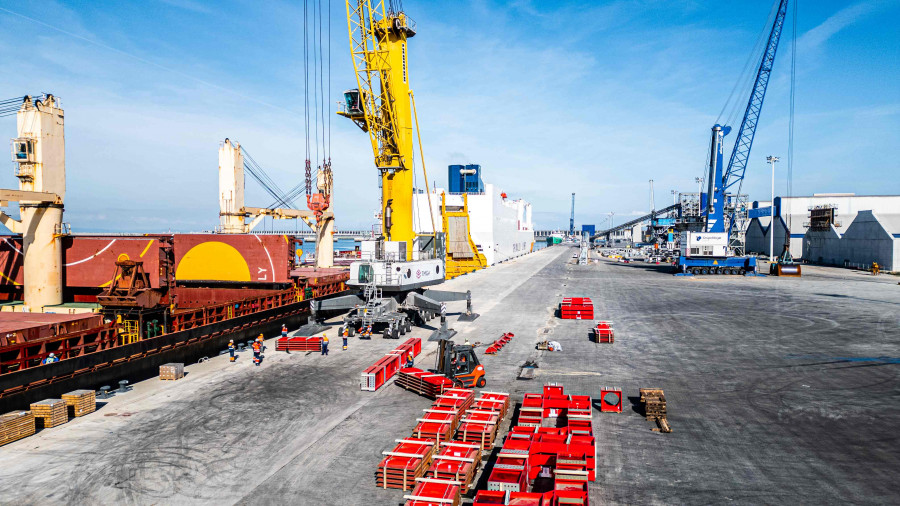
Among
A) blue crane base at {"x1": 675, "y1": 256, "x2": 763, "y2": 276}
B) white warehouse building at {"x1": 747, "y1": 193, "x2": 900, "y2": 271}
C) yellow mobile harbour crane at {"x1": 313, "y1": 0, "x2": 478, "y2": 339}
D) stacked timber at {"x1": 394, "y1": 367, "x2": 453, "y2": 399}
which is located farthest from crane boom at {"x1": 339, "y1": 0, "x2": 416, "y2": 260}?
white warehouse building at {"x1": 747, "y1": 193, "x2": 900, "y2": 271}

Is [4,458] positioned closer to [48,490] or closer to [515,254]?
[48,490]

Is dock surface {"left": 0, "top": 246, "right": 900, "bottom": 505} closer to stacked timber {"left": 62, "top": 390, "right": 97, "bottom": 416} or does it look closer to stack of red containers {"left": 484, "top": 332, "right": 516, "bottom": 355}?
stacked timber {"left": 62, "top": 390, "right": 97, "bottom": 416}

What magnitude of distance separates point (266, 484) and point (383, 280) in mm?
18831

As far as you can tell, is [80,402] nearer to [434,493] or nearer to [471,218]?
[434,493]

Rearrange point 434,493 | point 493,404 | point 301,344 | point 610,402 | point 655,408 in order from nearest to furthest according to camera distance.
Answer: point 434,493 < point 493,404 < point 655,408 < point 610,402 < point 301,344

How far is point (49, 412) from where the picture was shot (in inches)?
639

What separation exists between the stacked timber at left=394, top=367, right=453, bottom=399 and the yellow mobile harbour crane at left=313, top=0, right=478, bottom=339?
909 cm

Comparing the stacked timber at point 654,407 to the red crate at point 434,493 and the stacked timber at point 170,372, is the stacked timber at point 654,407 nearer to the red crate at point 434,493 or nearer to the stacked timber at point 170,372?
the red crate at point 434,493

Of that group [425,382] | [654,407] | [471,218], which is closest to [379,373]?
[425,382]

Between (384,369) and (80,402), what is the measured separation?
35.6 feet

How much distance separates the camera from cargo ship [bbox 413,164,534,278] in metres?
76.1

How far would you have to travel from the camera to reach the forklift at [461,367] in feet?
67.3

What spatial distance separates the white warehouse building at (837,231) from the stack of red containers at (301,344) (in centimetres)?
8065

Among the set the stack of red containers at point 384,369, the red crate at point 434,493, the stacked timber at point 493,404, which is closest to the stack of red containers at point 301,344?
the stack of red containers at point 384,369
